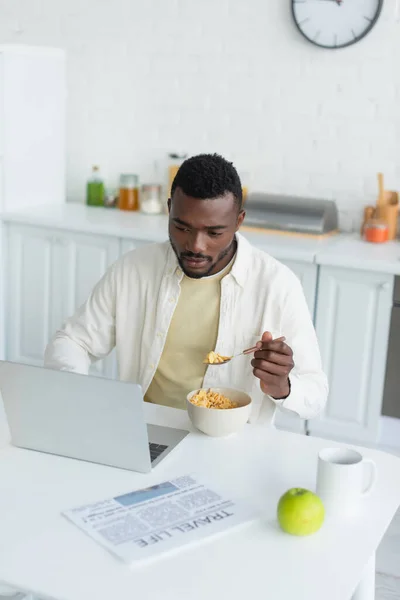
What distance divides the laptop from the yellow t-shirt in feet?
1.34

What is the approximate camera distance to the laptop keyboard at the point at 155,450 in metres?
1.82

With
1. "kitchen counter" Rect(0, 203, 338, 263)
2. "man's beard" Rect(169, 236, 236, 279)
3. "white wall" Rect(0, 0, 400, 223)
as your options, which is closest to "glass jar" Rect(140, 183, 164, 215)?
"kitchen counter" Rect(0, 203, 338, 263)

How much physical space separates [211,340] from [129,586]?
946 mm

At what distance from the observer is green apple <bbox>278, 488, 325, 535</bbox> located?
1495mm

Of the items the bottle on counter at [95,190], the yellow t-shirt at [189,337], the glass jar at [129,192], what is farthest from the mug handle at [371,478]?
the bottle on counter at [95,190]

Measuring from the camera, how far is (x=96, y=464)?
1766 mm

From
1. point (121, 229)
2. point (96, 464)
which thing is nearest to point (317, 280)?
point (121, 229)

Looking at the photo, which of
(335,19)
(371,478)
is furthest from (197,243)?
(335,19)

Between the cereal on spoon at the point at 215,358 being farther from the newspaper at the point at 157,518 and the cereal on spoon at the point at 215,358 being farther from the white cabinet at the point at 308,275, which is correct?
the white cabinet at the point at 308,275

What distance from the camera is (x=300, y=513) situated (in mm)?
1492

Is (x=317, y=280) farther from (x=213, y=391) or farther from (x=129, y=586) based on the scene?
(x=129, y=586)

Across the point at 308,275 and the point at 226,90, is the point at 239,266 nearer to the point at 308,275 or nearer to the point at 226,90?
the point at 308,275

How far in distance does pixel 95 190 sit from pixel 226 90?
0.82 meters

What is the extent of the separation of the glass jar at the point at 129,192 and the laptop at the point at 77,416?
101 inches
